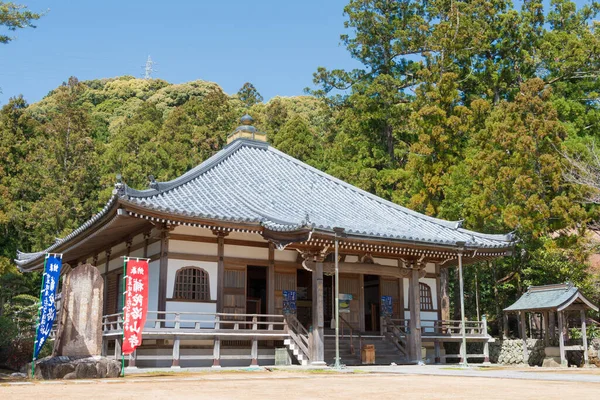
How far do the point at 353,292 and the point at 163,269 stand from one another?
665cm

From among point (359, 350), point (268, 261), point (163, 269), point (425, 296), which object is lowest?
point (359, 350)

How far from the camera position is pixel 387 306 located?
21.5 meters

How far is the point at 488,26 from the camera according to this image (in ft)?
118

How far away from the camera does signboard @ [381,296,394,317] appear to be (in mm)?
21297

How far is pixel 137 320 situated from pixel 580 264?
Answer: 16967 millimetres

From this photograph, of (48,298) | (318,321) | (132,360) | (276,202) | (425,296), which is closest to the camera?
(48,298)

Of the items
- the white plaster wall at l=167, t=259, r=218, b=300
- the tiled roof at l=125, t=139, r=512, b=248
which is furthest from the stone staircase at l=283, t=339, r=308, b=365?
the tiled roof at l=125, t=139, r=512, b=248

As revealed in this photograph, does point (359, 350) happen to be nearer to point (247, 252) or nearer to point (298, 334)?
point (298, 334)

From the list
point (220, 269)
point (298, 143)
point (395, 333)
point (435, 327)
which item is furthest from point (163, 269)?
point (298, 143)

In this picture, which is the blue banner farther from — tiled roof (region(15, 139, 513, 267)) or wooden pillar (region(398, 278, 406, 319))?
wooden pillar (region(398, 278, 406, 319))

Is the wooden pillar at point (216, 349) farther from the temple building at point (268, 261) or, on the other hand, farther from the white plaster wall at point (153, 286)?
the white plaster wall at point (153, 286)

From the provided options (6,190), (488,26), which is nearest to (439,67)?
(488,26)

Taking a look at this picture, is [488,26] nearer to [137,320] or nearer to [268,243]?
[268,243]

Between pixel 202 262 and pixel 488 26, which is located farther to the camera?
pixel 488 26
